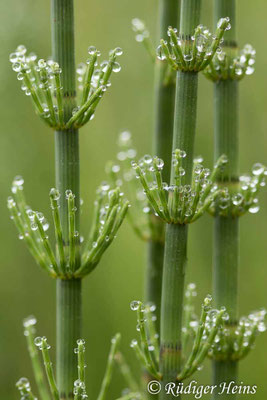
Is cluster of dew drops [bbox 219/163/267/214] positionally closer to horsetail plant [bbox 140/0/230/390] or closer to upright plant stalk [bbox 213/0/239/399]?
upright plant stalk [bbox 213/0/239/399]

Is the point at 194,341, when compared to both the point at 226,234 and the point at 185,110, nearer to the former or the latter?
the point at 226,234

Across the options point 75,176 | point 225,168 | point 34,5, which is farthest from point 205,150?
point 75,176

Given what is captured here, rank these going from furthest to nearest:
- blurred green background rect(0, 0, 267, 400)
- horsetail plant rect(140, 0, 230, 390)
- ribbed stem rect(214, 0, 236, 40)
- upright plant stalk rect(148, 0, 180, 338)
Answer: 1. blurred green background rect(0, 0, 267, 400)
2. upright plant stalk rect(148, 0, 180, 338)
3. ribbed stem rect(214, 0, 236, 40)
4. horsetail plant rect(140, 0, 230, 390)

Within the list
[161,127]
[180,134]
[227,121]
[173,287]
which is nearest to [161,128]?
[161,127]

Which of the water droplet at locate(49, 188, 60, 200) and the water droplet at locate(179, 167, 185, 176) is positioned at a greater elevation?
the water droplet at locate(179, 167, 185, 176)

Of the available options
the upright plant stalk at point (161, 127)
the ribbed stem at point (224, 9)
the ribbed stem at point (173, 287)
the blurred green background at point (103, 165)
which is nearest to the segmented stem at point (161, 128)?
the upright plant stalk at point (161, 127)

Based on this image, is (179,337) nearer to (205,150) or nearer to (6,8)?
(205,150)

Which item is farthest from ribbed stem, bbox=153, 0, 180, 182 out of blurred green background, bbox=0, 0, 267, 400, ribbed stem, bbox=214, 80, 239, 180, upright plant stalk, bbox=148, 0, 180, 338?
blurred green background, bbox=0, 0, 267, 400
